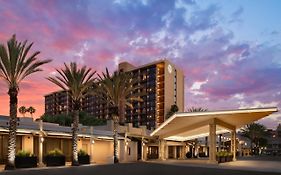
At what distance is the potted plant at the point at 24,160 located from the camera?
31517 mm

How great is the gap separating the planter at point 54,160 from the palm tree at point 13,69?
4960 mm

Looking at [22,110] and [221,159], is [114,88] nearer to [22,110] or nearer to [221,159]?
[221,159]

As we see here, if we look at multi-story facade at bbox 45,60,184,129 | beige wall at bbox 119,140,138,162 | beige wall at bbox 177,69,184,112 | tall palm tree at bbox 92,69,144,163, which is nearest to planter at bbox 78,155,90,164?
tall palm tree at bbox 92,69,144,163

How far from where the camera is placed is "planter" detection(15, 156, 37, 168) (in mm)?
31484

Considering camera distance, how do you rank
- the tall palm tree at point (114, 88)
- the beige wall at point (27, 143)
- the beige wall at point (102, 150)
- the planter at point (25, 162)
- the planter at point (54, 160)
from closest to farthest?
the planter at point (25, 162) < the planter at point (54, 160) < the beige wall at point (27, 143) < the tall palm tree at point (114, 88) < the beige wall at point (102, 150)

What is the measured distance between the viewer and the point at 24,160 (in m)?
31.9

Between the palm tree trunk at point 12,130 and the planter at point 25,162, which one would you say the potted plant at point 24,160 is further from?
the palm tree trunk at point 12,130

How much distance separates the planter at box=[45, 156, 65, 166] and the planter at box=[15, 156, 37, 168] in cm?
216

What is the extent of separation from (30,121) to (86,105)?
14062 cm

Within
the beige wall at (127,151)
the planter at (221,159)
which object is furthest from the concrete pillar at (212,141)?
the beige wall at (127,151)

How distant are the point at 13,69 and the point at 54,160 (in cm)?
943

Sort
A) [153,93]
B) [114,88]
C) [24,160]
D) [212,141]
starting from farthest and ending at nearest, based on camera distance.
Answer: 1. [153,93]
2. [114,88]
3. [212,141]
4. [24,160]

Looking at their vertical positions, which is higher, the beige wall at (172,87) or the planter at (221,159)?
the beige wall at (172,87)

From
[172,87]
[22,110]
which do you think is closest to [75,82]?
[22,110]
